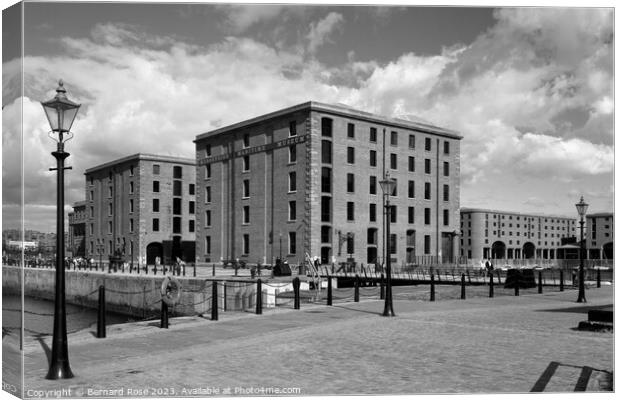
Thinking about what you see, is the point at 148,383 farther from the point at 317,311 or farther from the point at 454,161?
the point at 454,161

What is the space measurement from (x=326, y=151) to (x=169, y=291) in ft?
129

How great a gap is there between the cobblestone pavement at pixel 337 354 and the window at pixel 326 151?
36.9m

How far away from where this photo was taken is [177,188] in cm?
8069

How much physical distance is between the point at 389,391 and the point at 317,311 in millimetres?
10294

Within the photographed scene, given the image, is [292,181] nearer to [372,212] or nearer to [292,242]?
[292,242]

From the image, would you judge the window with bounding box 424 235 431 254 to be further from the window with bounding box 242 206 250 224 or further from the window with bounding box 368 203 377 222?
the window with bounding box 242 206 250 224

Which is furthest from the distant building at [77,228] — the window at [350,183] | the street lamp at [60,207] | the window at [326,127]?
the street lamp at [60,207]

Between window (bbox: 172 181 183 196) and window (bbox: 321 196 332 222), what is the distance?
3167cm

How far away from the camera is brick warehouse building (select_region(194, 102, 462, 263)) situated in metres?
53.5

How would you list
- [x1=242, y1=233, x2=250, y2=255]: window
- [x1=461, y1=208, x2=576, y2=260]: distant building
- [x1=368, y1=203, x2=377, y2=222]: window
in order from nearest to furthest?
[x1=368, y1=203, x2=377, y2=222]: window, [x1=242, y1=233, x2=250, y2=255]: window, [x1=461, y1=208, x2=576, y2=260]: distant building

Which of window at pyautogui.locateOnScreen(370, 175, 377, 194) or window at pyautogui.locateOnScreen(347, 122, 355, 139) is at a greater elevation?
window at pyautogui.locateOnScreen(347, 122, 355, 139)

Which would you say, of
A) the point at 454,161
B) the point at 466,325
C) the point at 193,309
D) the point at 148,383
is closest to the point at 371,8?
the point at 148,383

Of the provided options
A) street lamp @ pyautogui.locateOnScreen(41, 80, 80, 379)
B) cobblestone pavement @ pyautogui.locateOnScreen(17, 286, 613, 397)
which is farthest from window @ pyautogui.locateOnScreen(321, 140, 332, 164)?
street lamp @ pyautogui.locateOnScreen(41, 80, 80, 379)

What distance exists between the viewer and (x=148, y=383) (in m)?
8.59
